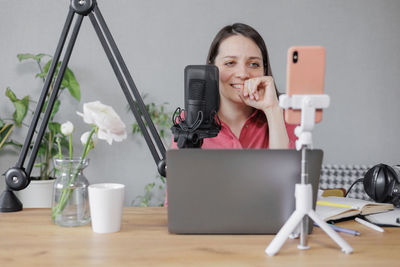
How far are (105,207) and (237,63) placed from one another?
1.05m

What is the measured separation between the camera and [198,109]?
92 cm

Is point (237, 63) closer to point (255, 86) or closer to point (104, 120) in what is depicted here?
point (255, 86)

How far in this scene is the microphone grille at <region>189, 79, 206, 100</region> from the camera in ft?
3.07

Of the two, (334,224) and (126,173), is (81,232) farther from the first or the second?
(126,173)

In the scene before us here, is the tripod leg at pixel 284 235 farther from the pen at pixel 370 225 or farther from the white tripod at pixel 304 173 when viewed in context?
the pen at pixel 370 225

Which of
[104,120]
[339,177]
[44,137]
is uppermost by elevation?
[104,120]

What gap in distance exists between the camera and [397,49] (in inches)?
118

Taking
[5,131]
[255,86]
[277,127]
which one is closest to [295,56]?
[255,86]

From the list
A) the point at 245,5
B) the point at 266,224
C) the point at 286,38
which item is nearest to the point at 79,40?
the point at 245,5

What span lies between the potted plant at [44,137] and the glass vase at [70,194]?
5.34 feet

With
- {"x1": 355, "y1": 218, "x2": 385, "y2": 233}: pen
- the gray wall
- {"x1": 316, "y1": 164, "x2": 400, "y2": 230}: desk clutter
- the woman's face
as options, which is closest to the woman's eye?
the woman's face

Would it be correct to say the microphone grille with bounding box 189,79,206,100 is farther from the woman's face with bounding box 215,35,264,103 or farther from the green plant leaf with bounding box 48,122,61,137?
the green plant leaf with bounding box 48,122,61,137

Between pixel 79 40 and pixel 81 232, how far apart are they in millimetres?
2190

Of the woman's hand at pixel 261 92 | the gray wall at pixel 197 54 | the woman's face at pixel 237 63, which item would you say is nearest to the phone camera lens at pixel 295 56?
the woman's hand at pixel 261 92
